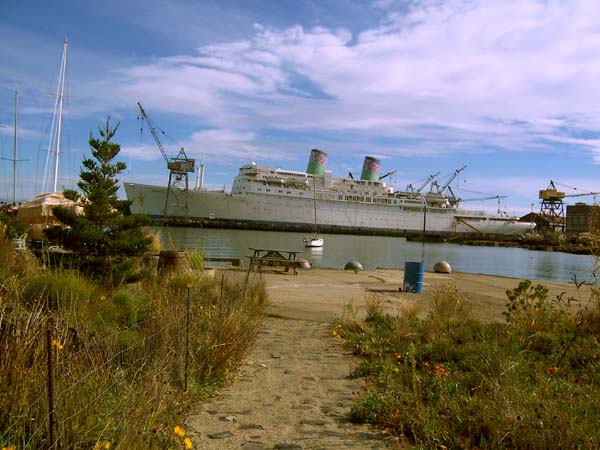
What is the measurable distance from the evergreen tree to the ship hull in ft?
226

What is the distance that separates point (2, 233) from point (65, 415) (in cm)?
579

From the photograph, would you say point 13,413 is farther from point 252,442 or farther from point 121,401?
point 252,442

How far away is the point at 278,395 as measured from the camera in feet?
13.8

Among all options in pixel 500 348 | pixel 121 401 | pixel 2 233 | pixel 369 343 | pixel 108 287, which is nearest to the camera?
pixel 121 401

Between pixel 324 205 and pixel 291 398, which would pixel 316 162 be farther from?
pixel 291 398

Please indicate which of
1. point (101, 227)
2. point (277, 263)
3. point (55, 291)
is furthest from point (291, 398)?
point (277, 263)

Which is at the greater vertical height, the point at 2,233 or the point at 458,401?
the point at 2,233

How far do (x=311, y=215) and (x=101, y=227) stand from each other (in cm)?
8496

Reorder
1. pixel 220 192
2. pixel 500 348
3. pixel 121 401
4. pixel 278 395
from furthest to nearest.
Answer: pixel 220 192 → pixel 500 348 → pixel 278 395 → pixel 121 401

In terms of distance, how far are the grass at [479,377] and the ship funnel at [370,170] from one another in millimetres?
96031

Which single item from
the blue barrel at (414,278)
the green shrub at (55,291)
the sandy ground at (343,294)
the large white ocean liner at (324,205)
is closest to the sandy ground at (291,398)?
the sandy ground at (343,294)

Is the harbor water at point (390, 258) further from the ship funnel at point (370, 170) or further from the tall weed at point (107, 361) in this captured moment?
the ship funnel at point (370, 170)

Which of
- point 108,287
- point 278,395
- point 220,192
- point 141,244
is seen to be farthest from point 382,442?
point 220,192

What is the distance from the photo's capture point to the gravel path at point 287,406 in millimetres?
3291
